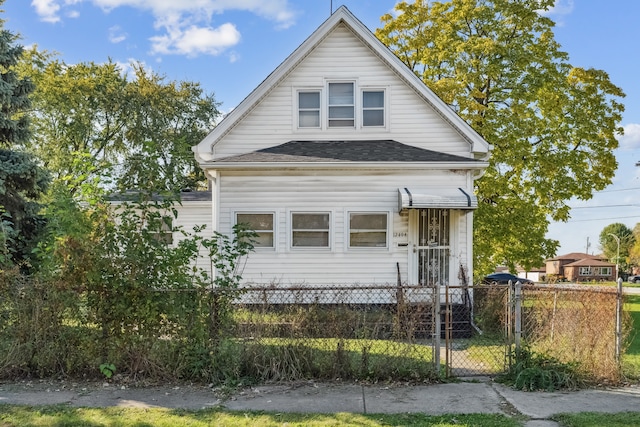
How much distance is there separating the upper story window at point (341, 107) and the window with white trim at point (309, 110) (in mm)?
351

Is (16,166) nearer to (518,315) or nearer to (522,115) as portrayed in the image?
(518,315)

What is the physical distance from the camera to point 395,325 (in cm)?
626

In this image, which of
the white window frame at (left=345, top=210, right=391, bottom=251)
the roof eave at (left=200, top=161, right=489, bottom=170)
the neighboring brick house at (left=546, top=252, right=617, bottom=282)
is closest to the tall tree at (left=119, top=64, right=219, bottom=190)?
the roof eave at (left=200, top=161, right=489, bottom=170)

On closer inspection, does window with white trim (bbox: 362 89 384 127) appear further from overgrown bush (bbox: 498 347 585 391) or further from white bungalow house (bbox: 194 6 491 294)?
overgrown bush (bbox: 498 347 585 391)

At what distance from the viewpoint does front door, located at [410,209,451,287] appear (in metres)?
11.4

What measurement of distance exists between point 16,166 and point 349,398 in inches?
397

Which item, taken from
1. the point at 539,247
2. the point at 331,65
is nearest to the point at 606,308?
the point at 331,65

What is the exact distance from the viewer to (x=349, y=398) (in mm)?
5617

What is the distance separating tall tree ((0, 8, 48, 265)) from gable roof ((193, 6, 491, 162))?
4199mm

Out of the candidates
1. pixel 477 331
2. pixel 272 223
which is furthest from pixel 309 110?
pixel 477 331

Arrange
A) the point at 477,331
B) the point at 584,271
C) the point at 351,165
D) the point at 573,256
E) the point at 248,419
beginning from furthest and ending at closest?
1. the point at 573,256
2. the point at 584,271
3. the point at 351,165
4. the point at 477,331
5. the point at 248,419

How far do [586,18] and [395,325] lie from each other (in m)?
13.1

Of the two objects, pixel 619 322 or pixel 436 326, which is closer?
pixel 619 322

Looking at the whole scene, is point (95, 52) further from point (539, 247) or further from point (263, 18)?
point (539, 247)
